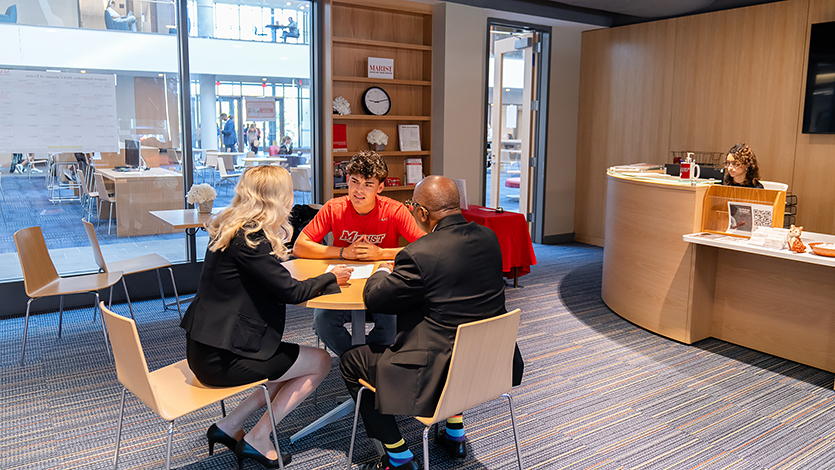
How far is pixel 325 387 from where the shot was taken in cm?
369

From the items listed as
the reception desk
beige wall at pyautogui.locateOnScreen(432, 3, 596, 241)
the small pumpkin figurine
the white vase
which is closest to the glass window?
the white vase

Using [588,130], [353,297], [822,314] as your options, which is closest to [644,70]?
[588,130]

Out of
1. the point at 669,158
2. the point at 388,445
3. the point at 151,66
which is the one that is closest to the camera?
the point at 388,445

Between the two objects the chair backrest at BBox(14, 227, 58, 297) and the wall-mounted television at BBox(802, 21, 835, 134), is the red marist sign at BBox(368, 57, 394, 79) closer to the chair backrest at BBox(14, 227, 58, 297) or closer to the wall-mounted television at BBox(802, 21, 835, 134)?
the chair backrest at BBox(14, 227, 58, 297)

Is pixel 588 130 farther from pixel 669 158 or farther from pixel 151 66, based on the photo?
pixel 151 66

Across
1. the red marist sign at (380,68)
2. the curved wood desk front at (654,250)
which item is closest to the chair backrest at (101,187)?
the red marist sign at (380,68)

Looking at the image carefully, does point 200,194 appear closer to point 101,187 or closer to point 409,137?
point 101,187

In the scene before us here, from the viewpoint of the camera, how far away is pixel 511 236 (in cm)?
578

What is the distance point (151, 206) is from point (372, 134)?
243cm

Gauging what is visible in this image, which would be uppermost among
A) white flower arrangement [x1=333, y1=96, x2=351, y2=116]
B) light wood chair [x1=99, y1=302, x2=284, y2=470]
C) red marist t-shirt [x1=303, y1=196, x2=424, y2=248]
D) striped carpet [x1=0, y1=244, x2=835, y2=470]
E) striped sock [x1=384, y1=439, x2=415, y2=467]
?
white flower arrangement [x1=333, y1=96, x2=351, y2=116]

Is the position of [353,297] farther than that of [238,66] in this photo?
No

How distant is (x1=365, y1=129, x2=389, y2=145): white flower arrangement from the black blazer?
4258mm

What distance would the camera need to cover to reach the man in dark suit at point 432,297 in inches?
91.3

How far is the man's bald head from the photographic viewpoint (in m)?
2.47
